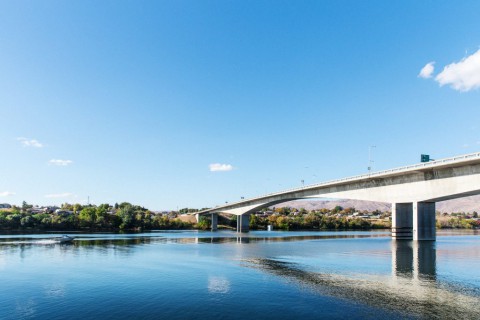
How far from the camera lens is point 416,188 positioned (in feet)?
245

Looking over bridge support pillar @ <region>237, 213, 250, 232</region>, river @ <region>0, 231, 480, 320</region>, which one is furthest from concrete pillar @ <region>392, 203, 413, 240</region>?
bridge support pillar @ <region>237, 213, 250, 232</region>

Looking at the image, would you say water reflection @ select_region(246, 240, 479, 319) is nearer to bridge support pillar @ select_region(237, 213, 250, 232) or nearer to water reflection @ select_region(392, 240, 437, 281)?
water reflection @ select_region(392, 240, 437, 281)

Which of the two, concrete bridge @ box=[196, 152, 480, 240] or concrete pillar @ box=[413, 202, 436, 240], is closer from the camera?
concrete bridge @ box=[196, 152, 480, 240]

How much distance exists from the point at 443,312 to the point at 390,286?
30.4ft

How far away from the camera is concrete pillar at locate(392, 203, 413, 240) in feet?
266

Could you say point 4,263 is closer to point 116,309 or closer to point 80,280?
point 80,280

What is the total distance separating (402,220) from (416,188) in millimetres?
12705

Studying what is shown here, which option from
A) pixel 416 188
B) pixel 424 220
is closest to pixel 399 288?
pixel 416 188

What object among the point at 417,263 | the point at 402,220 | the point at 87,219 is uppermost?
the point at 402,220

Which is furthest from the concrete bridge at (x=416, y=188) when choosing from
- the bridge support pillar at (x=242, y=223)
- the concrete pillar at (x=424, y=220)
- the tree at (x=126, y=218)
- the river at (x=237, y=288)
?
the tree at (x=126, y=218)

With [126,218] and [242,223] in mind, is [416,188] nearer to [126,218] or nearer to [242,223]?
[242,223]

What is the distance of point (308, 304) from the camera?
95.5ft

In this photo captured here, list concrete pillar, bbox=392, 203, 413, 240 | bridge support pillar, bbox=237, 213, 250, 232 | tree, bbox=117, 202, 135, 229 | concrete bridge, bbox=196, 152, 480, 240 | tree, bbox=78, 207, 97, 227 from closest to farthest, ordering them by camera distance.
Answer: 1. concrete bridge, bbox=196, 152, 480, 240
2. concrete pillar, bbox=392, 203, 413, 240
3. tree, bbox=78, 207, 97, 227
4. tree, bbox=117, 202, 135, 229
5. bridge support pillar, bbox=237, 213, 250, 232

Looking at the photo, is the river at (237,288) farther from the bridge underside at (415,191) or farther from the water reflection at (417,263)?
the bridge underside at (415,191)
